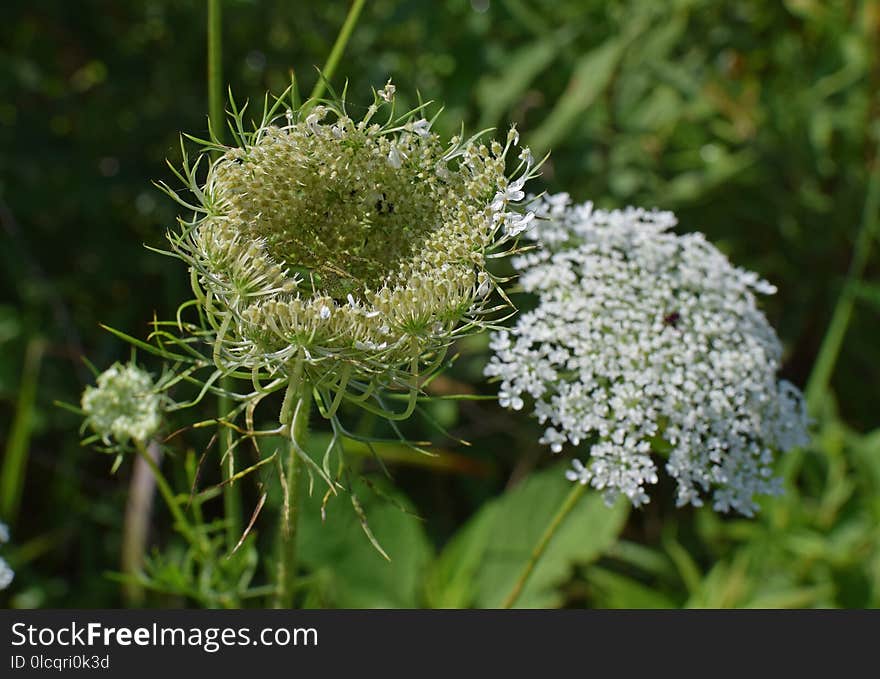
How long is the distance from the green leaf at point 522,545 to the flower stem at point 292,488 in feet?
4.02

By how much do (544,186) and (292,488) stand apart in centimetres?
210

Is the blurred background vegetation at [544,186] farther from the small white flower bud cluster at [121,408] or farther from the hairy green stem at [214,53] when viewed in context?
the small white flower bud cluster at [121,408]

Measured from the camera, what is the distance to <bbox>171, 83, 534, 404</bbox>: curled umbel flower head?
1598 millimetres

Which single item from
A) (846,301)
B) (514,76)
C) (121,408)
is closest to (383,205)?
(121,408)

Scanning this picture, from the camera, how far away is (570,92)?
372cm

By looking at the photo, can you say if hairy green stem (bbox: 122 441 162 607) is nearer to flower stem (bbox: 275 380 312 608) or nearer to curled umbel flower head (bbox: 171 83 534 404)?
flower stem (bbox: 275 380 312 608)

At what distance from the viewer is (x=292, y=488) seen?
1875mm

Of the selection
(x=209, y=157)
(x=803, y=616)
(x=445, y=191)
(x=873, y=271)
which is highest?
(x=873, y=271)

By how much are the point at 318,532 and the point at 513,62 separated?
1.90 meters

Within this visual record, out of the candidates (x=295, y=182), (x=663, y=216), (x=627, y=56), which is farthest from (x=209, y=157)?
(x=627, y=56)

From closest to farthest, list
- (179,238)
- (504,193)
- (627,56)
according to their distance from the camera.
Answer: (179,238) < (504,193) < (627,56)

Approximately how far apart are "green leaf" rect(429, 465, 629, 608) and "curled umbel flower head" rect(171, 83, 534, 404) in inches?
70.0

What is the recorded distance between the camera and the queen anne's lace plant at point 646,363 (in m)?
2.07

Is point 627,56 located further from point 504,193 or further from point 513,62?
point 504,193
